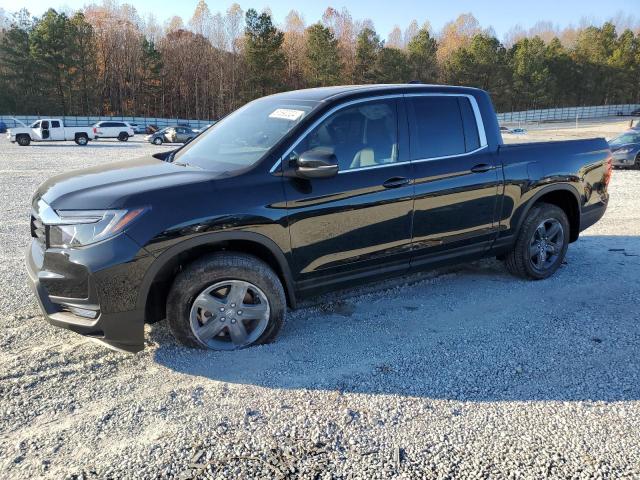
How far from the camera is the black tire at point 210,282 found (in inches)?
138

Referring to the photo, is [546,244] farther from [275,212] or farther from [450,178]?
[275,212]

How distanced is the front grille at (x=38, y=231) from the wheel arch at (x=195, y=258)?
78 cm

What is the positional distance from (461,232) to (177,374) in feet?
8.70

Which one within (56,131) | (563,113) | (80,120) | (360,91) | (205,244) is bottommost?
(205,244)

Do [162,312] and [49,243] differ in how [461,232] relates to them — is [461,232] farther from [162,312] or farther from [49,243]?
[49,243]

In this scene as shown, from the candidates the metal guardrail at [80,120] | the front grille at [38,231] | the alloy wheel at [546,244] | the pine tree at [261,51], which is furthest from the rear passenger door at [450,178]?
the pine tree at [261,51]

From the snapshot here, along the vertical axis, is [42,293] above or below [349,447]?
above

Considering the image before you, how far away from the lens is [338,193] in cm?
388

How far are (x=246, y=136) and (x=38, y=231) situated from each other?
1671 mm

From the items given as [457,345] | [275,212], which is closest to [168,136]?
[275,212]

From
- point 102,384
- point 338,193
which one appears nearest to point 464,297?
point 338,193

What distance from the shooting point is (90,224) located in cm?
326

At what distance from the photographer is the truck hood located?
333 cm

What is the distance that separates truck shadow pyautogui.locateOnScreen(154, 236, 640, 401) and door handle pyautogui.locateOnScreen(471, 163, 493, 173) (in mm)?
1184
